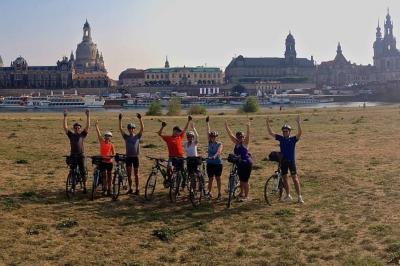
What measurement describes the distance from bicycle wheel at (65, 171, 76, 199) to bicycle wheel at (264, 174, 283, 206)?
165 inches

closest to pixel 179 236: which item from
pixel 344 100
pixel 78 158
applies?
pixel 78 158

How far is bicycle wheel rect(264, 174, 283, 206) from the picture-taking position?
11555mm

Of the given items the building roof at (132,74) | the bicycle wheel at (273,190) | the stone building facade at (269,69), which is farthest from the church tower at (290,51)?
the bicycle wheel at (273,190)

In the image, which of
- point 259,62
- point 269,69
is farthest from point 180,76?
point 269,69

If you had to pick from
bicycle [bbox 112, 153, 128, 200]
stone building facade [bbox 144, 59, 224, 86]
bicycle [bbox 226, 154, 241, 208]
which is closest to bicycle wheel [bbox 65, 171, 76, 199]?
bicycle [bbox 112, 153, 128, 200]

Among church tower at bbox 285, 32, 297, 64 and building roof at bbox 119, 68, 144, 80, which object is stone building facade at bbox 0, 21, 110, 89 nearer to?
building roof at bbox 119, 68, 144, 80

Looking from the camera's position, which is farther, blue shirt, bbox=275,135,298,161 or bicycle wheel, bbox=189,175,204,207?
blue shirt, bbox=275,135,298,161

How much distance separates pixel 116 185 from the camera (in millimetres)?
11891

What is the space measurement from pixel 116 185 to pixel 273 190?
135 inches

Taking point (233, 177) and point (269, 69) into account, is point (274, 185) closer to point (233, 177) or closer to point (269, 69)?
point (233, 177)

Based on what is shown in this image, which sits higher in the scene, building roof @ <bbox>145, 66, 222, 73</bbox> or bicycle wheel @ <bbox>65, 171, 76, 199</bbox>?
building roof @ <bbox>145, 66, 222, 73</bbox>

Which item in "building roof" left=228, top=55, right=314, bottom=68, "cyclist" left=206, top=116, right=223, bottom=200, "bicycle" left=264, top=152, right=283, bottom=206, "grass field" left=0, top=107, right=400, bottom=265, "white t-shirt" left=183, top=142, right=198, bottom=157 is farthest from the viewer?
"building roof" left=228, top=55, right=314, bottom=68

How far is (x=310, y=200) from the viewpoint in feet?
38.4

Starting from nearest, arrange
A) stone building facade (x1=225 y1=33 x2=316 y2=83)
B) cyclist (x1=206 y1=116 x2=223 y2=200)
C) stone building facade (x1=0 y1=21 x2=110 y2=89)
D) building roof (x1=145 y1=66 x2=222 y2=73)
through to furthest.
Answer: cyclist (x1=206 y1=116 x2=223 y2=200) < stone building facade (x1=0 y1=21 x2=110 y2=89) < building roof (x1=145 y1=66 x2=222 y2=73) < stone building facade (x1=225 y1=33 x2=316 y2=83)
